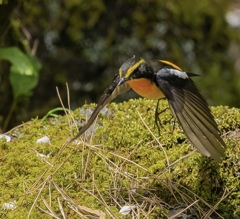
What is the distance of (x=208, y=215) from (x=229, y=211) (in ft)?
0.54

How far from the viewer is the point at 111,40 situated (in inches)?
229

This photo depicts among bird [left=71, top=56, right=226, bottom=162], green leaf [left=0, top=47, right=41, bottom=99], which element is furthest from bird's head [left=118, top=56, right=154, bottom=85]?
green leaf [left=0, top=47, right=41, bottom=99]

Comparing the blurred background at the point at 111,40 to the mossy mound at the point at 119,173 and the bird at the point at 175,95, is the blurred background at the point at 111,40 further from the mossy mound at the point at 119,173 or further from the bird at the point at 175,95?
the bird at the point at 175,95

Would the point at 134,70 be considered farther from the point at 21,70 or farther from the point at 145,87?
the point at 21,70

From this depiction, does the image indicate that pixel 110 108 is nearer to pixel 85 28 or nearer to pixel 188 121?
pixel 188 121

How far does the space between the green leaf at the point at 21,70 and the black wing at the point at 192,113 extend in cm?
195

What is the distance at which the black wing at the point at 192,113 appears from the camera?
2270 mm

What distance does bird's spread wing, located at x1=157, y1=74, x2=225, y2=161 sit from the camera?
2.27 m

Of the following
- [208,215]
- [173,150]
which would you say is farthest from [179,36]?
[208,215]

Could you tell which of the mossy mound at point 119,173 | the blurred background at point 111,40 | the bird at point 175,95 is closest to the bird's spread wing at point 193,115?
the bird at point 175,95

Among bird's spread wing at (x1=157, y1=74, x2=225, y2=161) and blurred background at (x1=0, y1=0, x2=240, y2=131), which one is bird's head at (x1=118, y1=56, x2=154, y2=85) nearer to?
bird's spread wing at (x1=157, y1=74, x2=225, y2=161)

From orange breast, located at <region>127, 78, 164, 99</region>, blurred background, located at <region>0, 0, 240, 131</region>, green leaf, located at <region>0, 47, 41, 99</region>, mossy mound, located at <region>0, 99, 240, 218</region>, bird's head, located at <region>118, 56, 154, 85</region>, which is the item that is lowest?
mossy mound, located at <region>0, 99, 240, 218</region>

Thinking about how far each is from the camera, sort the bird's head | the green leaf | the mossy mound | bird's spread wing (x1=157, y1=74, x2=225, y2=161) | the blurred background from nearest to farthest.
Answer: bird's spread wing (x1=157, y1=74, x2=225, y2=161) < the bird's head < the mossy mound < the green leaf < the blurred background

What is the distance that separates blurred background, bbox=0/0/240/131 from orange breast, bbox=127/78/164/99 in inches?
126
